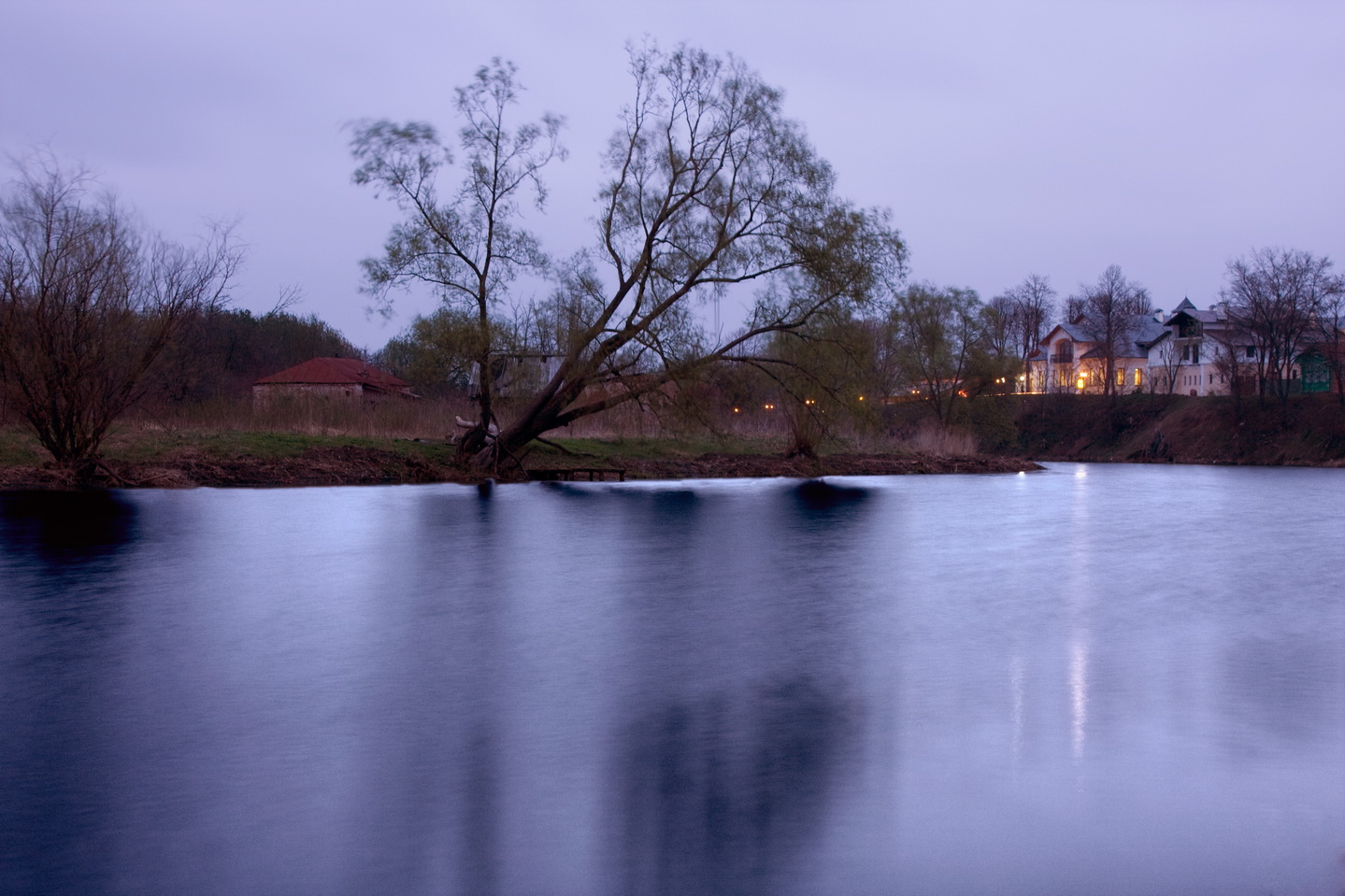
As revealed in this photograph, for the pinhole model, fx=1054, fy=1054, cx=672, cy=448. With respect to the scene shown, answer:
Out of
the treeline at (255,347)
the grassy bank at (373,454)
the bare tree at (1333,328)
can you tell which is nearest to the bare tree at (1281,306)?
the bare tree at (1333,328)

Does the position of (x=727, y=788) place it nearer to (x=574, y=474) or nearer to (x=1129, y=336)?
(x=574, y=474)

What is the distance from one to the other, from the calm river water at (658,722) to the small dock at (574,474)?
1628 cm

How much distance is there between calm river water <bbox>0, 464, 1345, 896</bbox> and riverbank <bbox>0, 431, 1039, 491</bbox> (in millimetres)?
9753

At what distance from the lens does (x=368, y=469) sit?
29516 mm

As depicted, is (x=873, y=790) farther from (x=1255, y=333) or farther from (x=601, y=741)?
(x=1255, y=333)

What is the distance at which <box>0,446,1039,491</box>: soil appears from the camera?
25.0 m

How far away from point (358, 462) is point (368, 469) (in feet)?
1.45

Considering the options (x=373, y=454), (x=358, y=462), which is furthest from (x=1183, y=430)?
(x=358, y=462)

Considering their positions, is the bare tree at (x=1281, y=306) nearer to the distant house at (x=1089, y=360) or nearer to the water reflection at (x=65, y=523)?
the distant house at (x=1089, y=360)

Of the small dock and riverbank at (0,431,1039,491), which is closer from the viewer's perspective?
riverbank at (0,431,1039,491)

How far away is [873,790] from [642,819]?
4.25 feet

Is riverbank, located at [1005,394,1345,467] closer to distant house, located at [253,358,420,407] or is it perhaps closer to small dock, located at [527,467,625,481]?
distant house, located at [253,358,420,407]

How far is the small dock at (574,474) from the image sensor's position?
32.4 metres

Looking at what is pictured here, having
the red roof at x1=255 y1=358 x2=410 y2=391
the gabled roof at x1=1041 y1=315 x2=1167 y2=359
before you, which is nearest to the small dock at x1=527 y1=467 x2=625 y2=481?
the red roof at x1=255 y1=358 x2=410 y2=391
